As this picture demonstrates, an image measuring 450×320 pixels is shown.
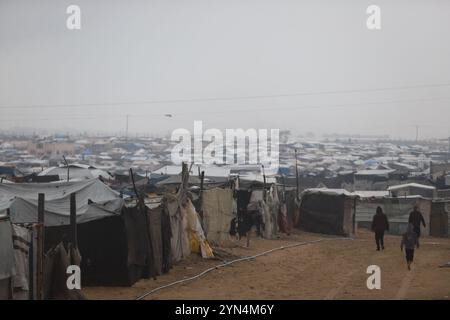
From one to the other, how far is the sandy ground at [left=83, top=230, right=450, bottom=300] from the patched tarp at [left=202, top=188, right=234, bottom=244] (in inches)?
23.9

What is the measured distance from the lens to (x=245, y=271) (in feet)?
49.0

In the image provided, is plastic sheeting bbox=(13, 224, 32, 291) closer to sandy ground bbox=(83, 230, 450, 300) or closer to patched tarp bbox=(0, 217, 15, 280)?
patched tarp bbox=(0, 217, 15, 280)

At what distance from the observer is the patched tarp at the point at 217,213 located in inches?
738

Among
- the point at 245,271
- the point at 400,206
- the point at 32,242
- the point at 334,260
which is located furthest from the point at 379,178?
the point at 32,242

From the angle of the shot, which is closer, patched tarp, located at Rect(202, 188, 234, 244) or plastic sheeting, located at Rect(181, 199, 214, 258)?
plastic sheeting, located at Rect(181, 199, 214, 258)

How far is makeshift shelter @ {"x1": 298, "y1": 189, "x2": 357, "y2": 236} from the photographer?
24.9 meters

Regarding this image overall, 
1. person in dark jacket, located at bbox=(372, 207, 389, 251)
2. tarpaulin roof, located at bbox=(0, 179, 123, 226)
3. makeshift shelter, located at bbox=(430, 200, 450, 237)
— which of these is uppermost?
tarpaulin roof, located at bbox=(0, 179, 123, 226)

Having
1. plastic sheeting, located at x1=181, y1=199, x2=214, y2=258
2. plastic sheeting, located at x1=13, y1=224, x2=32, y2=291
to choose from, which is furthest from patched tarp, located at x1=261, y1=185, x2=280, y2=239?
plastic sheeting, located at x1=13, y1=224, x2=32, y2=291

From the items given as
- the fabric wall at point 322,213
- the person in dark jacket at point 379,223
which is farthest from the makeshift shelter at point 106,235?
the fabric wall at point 322,213

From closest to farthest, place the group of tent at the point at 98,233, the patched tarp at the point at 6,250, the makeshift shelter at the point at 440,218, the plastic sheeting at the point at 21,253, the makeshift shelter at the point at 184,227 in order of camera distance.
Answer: the patched tarp at the point at 6,250 < the plastic sheeting at the point at 21,253 < the group of tent at the point at 98,233 < the makeshift shelter at the point at 184,227 < the makeshift shelter at the point at 440,218

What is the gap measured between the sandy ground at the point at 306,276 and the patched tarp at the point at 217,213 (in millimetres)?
608

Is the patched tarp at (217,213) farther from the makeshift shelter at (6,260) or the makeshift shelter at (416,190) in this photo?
the makeshift shelter at (416,190)

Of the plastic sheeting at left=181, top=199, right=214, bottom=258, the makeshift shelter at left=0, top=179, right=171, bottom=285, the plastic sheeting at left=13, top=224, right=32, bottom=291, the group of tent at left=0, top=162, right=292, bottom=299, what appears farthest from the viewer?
the plastic sheeting at left=181, top=199, right=214, bottom=258
